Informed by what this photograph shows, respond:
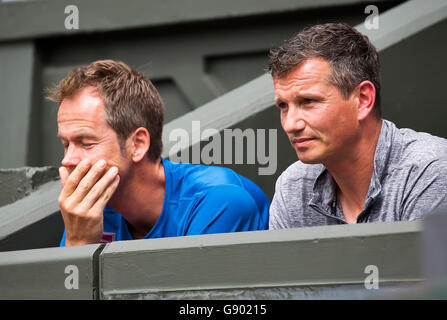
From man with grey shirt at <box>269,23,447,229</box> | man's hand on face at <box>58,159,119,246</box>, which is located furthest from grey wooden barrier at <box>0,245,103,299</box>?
man with grey shirt at <box>269,23,447,229</box>

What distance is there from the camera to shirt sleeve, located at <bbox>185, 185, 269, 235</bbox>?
2.37m

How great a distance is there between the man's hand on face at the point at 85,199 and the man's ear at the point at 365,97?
0.94 meters

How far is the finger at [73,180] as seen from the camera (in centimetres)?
236

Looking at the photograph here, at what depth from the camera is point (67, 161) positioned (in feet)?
8.02

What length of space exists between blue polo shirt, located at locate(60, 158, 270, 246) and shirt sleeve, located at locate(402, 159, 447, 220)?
62 centimetres

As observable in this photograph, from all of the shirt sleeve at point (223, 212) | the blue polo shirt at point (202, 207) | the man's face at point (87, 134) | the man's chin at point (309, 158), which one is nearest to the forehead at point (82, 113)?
the man's face at point (87, 134)

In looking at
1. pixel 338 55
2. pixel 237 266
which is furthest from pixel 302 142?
pixel 237 266

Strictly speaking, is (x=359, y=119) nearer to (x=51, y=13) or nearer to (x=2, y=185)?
(x=2, y=185)

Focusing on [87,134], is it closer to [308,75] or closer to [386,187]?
[308,75]

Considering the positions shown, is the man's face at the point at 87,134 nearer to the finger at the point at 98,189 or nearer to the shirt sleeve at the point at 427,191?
the finger at the point at 98,189

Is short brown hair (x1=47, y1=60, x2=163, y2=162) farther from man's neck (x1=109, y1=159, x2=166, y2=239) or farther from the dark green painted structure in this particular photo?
the dark green painted structure

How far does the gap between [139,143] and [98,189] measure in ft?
1.15

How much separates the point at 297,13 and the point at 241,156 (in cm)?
126

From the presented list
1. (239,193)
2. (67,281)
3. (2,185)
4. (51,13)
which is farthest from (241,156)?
(51,13)
